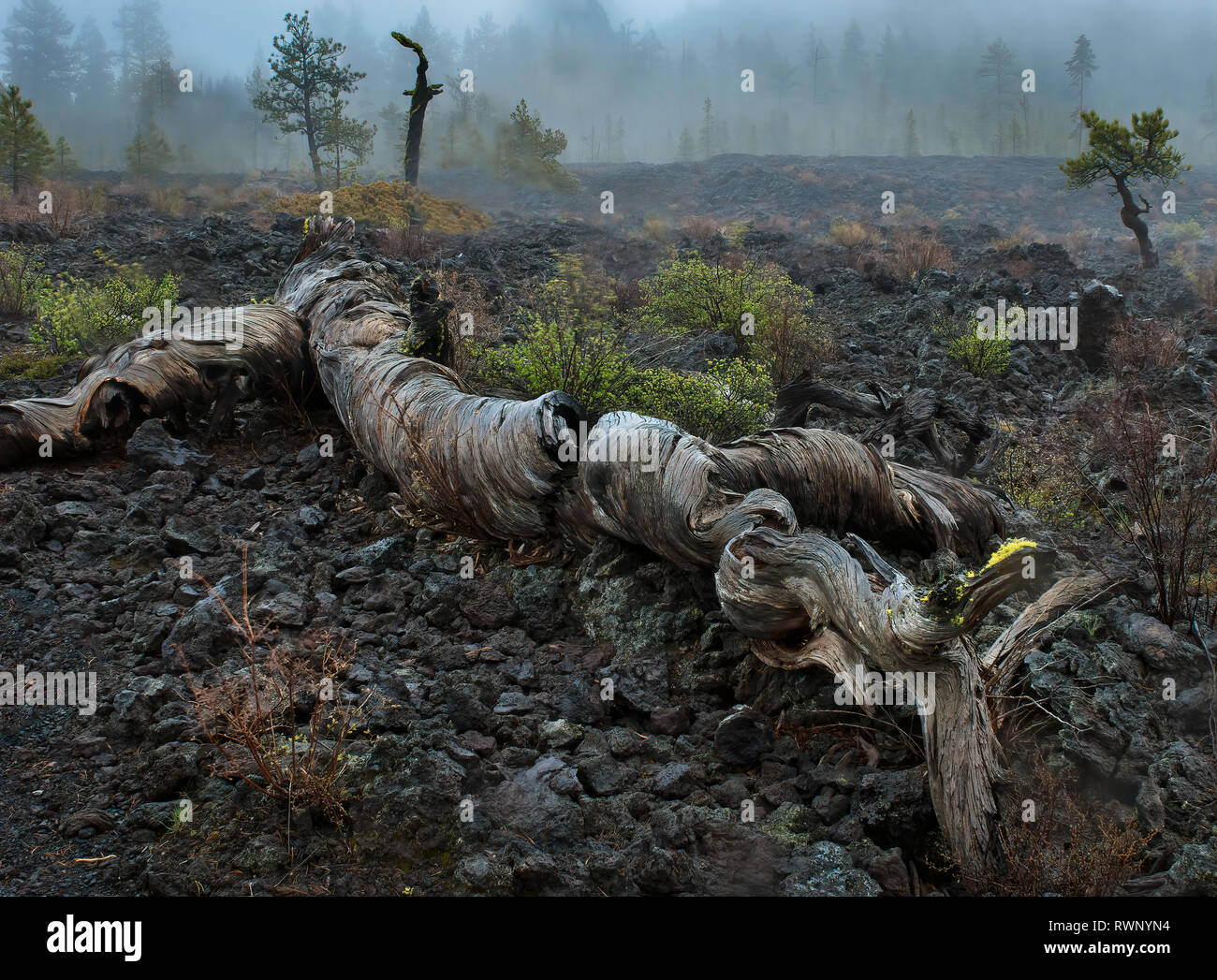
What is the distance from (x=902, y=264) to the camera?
55.2ft

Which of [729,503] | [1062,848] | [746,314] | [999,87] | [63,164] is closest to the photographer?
[1062,848]

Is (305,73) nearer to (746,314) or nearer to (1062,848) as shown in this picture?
(746,314)

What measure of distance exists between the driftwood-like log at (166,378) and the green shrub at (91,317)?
1.58 metres

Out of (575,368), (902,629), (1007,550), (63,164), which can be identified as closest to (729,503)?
(902,629)

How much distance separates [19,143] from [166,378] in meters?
28.8

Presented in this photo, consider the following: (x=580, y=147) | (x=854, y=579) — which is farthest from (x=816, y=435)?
(x=580, y=147)

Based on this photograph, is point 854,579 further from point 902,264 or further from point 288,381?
point 902,264

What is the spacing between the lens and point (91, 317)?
8.87m

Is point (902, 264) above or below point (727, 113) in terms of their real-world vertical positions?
below

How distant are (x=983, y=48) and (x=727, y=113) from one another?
42262mm

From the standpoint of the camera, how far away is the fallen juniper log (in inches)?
122

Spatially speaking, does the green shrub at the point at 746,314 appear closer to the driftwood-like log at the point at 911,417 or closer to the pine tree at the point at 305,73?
the driftwood-like log at the point at 911,417
